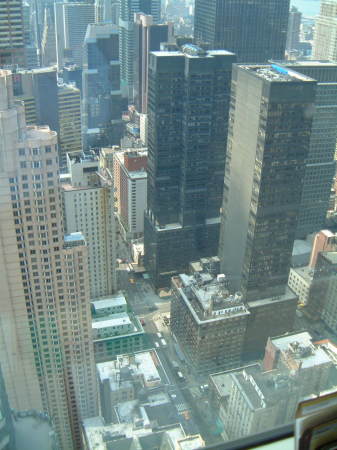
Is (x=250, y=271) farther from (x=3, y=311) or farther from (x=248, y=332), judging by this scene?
(x=3, y=311)

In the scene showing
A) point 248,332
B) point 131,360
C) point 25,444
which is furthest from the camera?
point 248,332

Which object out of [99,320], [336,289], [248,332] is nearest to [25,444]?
[99,320]

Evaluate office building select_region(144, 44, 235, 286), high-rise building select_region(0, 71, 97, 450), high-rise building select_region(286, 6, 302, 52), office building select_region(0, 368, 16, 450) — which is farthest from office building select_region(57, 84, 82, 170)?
high-rise building select_region(286, 6, 302, 52)

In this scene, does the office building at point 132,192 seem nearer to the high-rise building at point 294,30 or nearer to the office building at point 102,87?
the office building at point 102,87

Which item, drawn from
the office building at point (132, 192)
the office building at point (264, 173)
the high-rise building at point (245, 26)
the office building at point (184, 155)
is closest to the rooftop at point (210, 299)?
the office building at point (264, 173)

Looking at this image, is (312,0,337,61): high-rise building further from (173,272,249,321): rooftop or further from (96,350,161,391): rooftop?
(96,350,161,391): rooftop

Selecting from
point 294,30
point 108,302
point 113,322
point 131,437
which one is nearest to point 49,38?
point 294,30

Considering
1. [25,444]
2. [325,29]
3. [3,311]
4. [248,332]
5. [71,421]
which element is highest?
[325,29]
